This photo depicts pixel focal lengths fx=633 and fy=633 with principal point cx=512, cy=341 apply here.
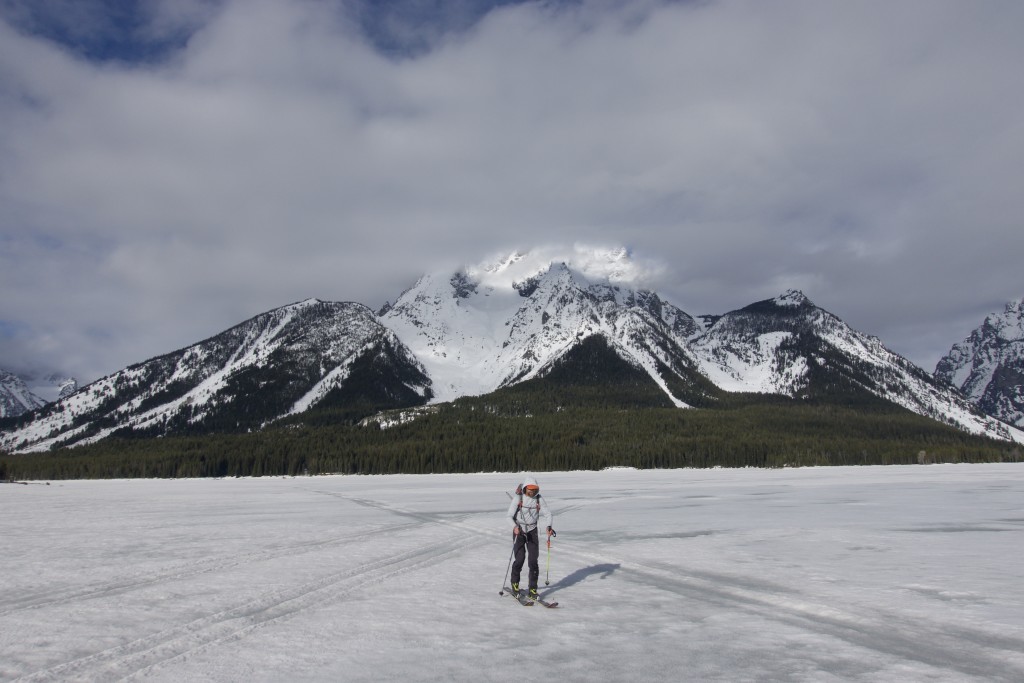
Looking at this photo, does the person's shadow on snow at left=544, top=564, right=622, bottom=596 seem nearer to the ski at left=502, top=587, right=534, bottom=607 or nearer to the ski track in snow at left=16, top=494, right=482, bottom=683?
the ski at left=502, top=587, right=534, bottom=607

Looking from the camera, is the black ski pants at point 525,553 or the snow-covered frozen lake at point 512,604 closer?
the snow-covered frozen lake at point 512,604

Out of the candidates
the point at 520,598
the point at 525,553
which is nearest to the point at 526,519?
the point at 525,553

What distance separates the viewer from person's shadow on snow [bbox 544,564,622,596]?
1786 centimetres

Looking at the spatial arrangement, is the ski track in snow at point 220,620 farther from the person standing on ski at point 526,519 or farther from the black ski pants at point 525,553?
the person standing on ski at point 526,519

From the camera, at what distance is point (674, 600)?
15992 millimetres

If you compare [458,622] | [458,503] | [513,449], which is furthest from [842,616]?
[513,449]

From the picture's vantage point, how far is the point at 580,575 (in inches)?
770

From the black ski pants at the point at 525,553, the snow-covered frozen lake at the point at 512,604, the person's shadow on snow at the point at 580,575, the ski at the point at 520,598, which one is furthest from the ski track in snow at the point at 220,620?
the person's shadow on snow at the point at 580,575

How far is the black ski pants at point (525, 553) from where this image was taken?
1638cm

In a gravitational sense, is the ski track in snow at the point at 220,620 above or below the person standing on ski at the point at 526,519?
below

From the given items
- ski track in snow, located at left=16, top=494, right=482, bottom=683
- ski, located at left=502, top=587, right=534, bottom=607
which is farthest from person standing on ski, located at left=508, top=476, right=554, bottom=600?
ski track in snow, located at left=16, top=494, right=482, bottom=683

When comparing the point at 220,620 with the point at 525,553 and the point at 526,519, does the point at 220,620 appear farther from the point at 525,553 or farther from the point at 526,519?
the point at 526,519

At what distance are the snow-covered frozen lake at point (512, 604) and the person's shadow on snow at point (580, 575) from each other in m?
0.12

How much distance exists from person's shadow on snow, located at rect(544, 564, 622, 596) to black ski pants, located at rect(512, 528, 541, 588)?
46.0 inches
